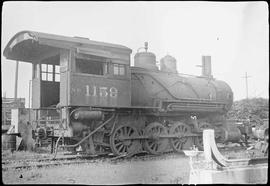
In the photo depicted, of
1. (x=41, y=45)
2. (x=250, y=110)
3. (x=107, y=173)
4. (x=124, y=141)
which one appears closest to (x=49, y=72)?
(x=41, y=45)

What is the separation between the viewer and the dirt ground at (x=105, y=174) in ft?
20.5

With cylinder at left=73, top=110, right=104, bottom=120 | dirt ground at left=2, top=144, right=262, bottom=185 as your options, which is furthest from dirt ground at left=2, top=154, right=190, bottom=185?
cylinder at left=73, top=110, right=104, bottom=120

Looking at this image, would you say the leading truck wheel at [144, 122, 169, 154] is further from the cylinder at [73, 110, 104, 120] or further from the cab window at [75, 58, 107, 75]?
the cab window at [75, 58, 107, 75]

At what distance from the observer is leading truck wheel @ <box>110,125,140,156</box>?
9.42 metres

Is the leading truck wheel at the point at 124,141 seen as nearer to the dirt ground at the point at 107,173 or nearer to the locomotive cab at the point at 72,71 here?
the dirt ground at the point at 107,173

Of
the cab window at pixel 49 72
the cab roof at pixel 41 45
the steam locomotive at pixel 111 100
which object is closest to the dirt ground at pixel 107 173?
the steam locomotive at pixel 111 100

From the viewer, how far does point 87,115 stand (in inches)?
338

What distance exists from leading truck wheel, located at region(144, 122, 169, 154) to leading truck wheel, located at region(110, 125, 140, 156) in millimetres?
383

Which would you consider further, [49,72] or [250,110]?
[250,110]

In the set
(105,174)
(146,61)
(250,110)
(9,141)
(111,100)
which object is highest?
(146,61)

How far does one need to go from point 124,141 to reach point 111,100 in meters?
1.39

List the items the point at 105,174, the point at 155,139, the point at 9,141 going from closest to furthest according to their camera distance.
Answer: the point at 105,174, the point at 9,141, the point at 155,139

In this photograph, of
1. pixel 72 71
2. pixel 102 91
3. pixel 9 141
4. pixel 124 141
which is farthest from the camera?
pixel 9 141

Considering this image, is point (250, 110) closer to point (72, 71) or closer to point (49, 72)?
point (72, 71)
